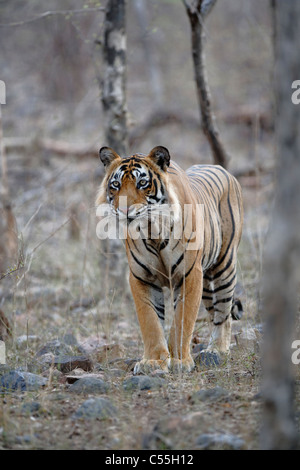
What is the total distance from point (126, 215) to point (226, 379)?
1269 mm

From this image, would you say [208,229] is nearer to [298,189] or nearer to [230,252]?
[230,252]

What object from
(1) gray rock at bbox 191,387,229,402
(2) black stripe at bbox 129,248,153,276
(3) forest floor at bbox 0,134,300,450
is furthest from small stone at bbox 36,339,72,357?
(1) gray rock at bbox 191,387,229,402

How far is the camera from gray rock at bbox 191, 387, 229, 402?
3.71 metres

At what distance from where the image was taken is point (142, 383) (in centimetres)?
406

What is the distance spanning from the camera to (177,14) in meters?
22.1

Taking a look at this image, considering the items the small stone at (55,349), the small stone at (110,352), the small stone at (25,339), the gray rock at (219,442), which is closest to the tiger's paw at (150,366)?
the small stone at (110,352)

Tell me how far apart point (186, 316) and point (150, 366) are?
0.46 m

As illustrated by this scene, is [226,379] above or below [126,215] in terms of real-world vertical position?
below

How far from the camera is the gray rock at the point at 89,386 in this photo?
3996 millimetres

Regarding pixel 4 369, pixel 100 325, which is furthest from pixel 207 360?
pixel 100 325

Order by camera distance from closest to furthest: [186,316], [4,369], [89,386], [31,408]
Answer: [31,408]
[89,386]
[4,369]
[186,316]

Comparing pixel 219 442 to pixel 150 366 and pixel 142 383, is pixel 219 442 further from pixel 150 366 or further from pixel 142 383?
pixel 150 366

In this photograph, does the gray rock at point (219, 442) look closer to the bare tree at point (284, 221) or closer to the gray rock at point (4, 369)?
the bare tree at point (284, 221)

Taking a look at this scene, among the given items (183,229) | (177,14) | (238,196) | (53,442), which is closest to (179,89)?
(177,14)
